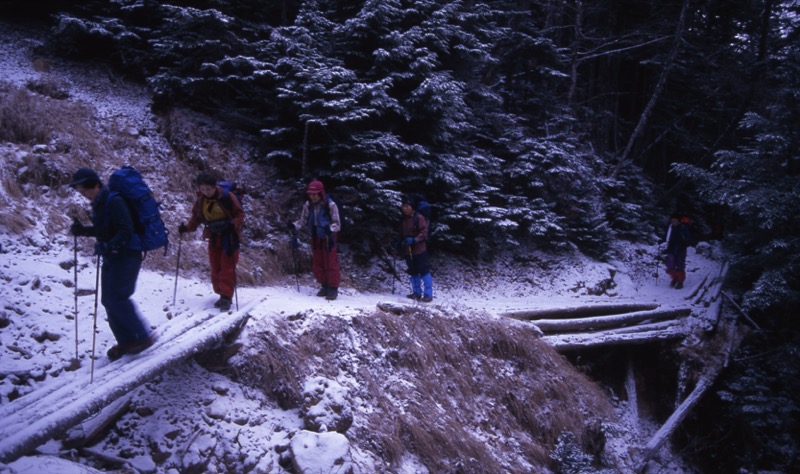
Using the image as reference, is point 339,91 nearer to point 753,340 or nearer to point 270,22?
point 270,22

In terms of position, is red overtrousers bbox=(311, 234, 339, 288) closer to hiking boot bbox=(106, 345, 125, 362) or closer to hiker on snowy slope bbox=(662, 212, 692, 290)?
hiking boot bbox=(106, 345, 125, 362)

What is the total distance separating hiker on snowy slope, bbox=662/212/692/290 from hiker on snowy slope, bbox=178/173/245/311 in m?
13.0

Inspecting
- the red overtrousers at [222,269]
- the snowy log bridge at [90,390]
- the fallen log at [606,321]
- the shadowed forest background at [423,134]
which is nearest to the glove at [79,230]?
the snowy log bridge at [90,390]

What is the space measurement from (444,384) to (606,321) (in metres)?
5.54

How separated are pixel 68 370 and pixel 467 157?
9730 millimetres

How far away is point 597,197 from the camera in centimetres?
1697

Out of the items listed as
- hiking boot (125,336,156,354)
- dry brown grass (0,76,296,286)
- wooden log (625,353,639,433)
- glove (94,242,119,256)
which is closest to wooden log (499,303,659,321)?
wooden log (625,353,639,433)

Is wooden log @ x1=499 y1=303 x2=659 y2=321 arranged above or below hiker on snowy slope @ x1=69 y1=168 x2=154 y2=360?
below

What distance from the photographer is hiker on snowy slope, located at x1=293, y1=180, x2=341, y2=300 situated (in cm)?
799

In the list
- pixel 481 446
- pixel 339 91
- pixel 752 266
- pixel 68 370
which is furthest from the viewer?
pixel 752 266

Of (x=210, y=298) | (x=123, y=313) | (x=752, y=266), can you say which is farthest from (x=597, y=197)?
(x=123, y=313)

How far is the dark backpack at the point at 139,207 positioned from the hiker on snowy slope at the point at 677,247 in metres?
14.1

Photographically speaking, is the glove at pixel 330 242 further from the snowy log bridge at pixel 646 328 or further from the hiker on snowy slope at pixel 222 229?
the snowy log bridge at pixel 646 328

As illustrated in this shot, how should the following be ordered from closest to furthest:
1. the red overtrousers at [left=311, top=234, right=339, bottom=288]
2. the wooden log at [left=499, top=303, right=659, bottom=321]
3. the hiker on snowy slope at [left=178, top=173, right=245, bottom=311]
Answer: the hiker on snowy slope at [left=178, top=173, right=245, bottom=311], the red overtrousers at [left=311, top=234, right=339, bottom=288], the wooden log at [left=499, top=303, right=659, bottom=321]
